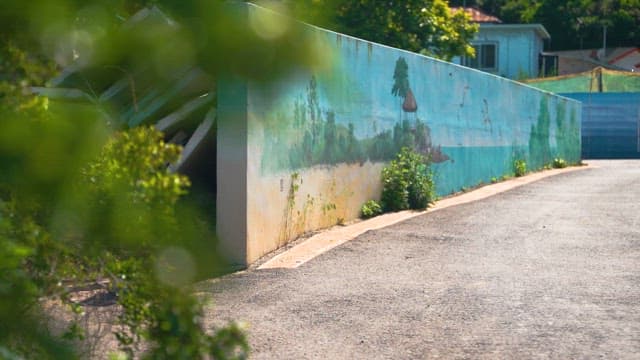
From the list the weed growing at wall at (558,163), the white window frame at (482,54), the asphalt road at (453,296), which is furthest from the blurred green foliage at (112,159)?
the white window frame at (482,54)

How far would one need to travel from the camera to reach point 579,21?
5628cm

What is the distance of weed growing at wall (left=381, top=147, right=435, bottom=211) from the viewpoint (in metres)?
14.3

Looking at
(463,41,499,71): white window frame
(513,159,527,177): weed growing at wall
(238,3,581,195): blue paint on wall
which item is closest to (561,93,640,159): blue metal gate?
(463,41,499,71): white window frame

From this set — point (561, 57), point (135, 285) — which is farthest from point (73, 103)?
point (561, 57)

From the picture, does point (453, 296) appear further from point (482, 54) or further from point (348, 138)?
point (482, 54)

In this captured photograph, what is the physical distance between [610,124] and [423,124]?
24.1 m

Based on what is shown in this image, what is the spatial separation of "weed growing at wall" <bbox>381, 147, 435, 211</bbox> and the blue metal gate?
24.4 m

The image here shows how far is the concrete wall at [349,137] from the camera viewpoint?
5.77 ft

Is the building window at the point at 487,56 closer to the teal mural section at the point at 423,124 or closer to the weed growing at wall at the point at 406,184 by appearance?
the teal mural section at the point at 423,124

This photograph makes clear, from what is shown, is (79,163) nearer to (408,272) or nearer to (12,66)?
(12,66)

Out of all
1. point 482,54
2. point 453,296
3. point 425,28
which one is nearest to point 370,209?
point 453,296

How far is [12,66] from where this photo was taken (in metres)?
2.27

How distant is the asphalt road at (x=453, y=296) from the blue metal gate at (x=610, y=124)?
26.0 metres

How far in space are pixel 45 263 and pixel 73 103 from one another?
1.10 metres
